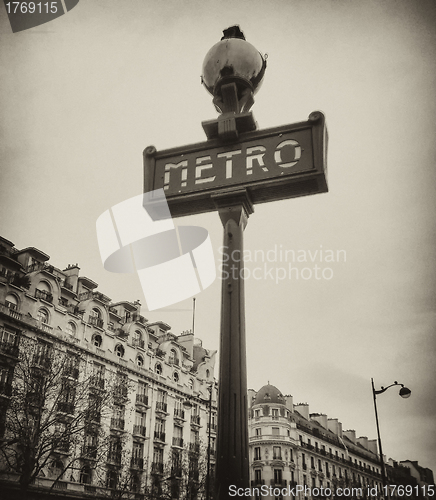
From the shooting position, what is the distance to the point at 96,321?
36.0 m

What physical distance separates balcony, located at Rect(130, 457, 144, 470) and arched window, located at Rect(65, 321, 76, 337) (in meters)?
9.89

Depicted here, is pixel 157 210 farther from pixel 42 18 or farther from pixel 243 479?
pixel 42 18

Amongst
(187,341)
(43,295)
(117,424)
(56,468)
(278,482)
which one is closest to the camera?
(56,468)

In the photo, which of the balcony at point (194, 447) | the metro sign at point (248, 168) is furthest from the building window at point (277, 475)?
the metro sign at point (248, 168)

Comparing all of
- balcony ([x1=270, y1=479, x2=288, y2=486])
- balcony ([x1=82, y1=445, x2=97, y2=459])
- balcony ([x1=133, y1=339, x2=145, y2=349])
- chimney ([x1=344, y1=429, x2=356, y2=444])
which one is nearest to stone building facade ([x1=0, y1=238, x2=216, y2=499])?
balcony ([x1=133, y1=339, x2=145, y2=349])

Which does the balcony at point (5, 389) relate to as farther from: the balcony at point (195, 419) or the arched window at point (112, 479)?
the balcony at point (195, 419)

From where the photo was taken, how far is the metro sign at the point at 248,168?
3723 millimetres

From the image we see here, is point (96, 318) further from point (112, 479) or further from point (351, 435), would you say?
point (351, 435)

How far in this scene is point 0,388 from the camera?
86.5 feet

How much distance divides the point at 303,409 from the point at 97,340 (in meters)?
39.6

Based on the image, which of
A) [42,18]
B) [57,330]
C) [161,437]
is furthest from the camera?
[161,437]

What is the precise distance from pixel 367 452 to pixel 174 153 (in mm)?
88503

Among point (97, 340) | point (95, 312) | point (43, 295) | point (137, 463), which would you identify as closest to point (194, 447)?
point (137, 463)

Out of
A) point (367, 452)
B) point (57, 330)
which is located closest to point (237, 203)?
point (57, 330)
